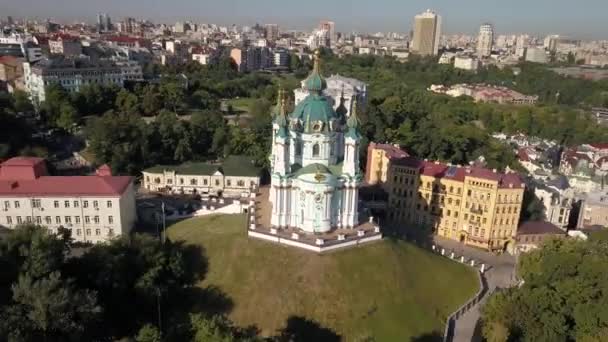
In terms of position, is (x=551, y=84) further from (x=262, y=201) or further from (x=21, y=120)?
(x=21, y=120)

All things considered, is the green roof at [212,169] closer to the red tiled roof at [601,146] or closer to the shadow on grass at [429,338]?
the shadow on grass at [429,338]

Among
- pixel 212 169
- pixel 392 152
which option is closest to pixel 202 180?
pixel 212 169

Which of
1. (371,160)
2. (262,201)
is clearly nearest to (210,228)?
(262,201)

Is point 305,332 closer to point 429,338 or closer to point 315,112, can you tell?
point 429,338

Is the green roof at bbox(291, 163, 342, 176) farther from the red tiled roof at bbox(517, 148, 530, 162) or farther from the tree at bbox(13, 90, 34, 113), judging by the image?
the tree at bbox(13, 90, 34, 113)

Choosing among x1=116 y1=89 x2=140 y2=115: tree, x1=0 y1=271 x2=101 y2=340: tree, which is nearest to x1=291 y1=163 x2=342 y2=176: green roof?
x1=0 y1=271 x2=101 y2=340: tree

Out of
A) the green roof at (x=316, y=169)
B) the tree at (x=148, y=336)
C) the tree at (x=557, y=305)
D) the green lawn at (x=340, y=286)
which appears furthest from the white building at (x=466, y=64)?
the tree at (x=148, y=336)
